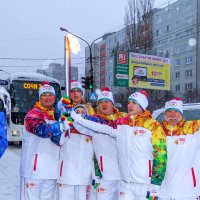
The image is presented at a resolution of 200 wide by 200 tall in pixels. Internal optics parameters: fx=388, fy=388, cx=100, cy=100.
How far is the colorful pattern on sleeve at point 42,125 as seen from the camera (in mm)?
4059

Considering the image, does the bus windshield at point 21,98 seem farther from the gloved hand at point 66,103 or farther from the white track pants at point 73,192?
the gloved hand at point 66,103

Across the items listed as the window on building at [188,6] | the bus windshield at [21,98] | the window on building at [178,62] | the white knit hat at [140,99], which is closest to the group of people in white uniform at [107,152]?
the white knit hat at [140,99]

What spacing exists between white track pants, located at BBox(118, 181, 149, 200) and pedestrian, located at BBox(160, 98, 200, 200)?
0.19 meters

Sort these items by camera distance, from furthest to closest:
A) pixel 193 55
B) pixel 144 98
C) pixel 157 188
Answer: pixel 193 55, pixel 144 98, pixel 157 188

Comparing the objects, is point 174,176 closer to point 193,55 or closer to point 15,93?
point 15,93

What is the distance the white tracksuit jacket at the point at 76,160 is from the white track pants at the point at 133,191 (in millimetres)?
580

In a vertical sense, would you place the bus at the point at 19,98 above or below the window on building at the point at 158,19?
below

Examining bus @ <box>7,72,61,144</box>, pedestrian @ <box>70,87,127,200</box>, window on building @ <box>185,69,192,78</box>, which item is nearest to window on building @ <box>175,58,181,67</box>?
window on building @ <box>185,69,192,78</box>

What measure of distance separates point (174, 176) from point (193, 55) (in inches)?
1769

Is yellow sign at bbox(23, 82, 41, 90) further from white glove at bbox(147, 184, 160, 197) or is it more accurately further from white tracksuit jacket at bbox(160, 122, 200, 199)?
white glove at bbox(147, 184, 160, 197)

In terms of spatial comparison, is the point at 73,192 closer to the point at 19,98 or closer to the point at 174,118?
the point at 174,118

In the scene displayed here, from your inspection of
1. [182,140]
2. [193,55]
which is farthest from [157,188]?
[193,55]

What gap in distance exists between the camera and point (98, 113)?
457cm

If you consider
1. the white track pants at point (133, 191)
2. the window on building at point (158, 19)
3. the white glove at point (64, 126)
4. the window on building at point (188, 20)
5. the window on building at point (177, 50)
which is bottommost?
the white track pants at point (133, 191)
